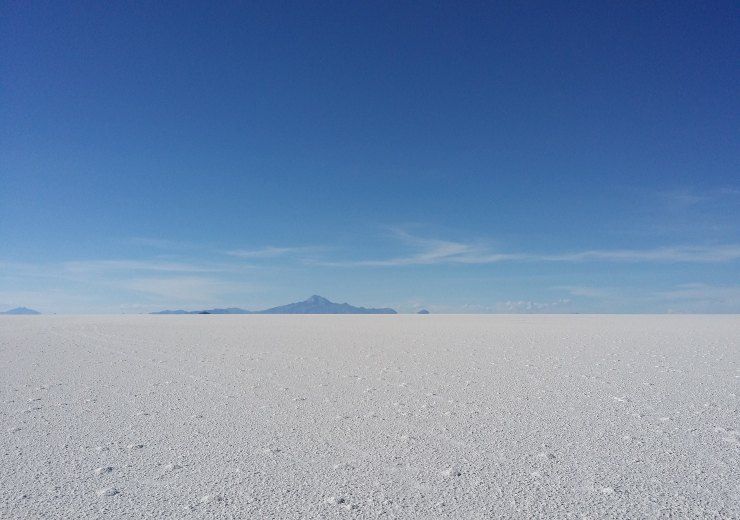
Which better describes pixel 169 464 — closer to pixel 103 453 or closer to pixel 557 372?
pixel 103 453

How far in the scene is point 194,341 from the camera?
16.5 metres

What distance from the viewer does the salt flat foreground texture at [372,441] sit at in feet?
12.2

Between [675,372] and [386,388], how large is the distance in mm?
6252

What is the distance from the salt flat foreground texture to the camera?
372 centimetres

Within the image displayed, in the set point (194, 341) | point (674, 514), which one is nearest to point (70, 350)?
point (194, 341)

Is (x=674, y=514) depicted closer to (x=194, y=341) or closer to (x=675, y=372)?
(x=675, y=372)

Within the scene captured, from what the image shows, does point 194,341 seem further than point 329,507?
Yes

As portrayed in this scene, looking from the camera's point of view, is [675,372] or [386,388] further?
[675,372]

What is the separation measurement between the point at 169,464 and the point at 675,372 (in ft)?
32.0

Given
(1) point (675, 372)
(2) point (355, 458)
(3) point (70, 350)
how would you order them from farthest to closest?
(3) point (70, 350)
(1) point (675, 372)
(2) point (355, 458)

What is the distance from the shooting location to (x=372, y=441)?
521 centimetres

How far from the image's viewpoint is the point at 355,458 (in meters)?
4.70

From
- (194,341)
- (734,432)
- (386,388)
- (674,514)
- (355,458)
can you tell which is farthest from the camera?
(194,341)

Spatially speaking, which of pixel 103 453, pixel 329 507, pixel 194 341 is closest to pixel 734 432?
pixel 329 507
